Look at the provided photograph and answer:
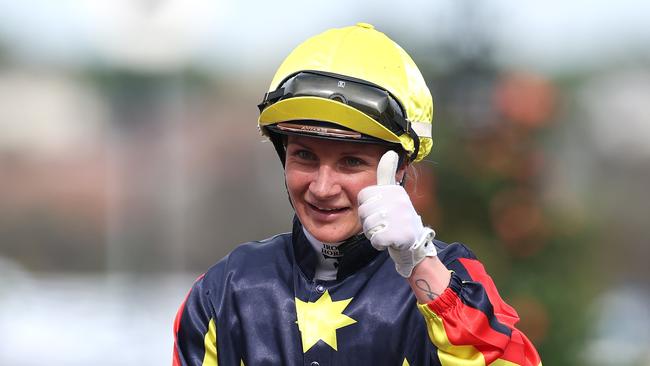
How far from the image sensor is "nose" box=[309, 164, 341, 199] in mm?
2318

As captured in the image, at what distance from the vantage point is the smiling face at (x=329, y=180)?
7.68 feet

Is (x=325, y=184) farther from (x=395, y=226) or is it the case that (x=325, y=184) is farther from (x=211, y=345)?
(x=211, y=345)

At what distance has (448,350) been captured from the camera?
7.16 ft

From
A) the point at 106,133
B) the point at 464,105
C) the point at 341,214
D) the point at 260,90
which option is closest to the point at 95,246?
the point at 106,133

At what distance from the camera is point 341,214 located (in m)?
2.38

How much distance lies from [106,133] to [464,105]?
550cm

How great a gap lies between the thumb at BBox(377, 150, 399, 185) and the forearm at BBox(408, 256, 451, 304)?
0.65 ft

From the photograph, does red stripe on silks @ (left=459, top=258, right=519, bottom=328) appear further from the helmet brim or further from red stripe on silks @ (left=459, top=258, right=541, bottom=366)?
the helmet brim

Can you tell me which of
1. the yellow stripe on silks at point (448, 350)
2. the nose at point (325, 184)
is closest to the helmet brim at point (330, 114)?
the nose at point (325, 184)

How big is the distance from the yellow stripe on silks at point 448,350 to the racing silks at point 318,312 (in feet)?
0.06

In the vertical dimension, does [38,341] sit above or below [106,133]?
below

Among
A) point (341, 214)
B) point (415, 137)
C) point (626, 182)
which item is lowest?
point (626, 182)

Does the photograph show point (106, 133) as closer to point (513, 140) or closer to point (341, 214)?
point (513, 140)

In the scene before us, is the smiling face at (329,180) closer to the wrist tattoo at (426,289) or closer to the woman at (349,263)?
the woman at (349,263)
